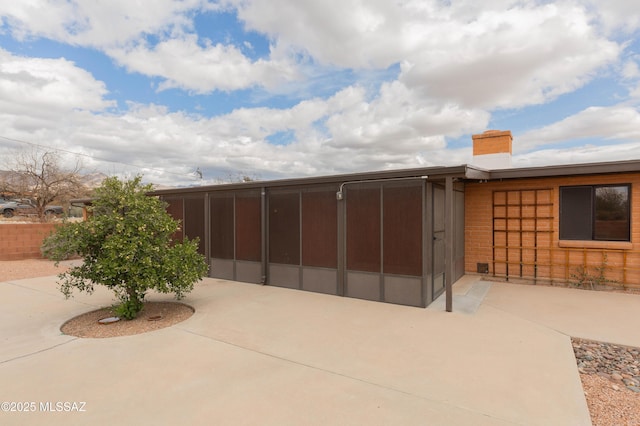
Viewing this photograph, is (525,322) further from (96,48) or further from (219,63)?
(96,48)

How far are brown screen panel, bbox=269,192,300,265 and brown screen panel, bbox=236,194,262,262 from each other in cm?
40

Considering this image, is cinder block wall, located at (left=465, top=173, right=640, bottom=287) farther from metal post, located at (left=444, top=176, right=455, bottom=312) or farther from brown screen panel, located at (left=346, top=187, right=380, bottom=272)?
brown screen panel, located at (left=346, top=187, right=380, bottom=272)

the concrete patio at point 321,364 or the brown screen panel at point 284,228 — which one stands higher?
the brown screen panel at point 284,228

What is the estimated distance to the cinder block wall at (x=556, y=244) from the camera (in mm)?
6957

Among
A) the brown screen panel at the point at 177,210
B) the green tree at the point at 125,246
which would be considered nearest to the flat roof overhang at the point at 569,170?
the green tree at the point at 125,246

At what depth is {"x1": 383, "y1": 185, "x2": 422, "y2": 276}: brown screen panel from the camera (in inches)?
233

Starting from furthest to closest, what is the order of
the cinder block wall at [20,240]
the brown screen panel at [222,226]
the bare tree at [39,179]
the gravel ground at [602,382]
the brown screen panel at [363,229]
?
the bare tree at [39,179]
the cinder block wall at [20,240]
the brown screen panel at [222,226]
the brown screen panel at [363,229]
the gravel ground at [602,382]

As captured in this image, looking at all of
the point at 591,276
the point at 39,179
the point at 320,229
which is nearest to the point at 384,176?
the point at 320,229

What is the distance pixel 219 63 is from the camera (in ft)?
37.7

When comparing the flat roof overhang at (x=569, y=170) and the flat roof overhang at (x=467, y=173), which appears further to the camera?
the flat roof overhang at (x=569, y=170)

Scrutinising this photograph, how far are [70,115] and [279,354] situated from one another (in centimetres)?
2639

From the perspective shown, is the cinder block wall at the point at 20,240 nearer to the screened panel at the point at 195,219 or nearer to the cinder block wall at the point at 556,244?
the screened panel at the point at 195,219

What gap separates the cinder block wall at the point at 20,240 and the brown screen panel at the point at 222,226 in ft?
24.9

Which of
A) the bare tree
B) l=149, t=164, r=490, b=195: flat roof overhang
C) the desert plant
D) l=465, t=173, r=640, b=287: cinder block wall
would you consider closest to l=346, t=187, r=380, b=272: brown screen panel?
l=149, t=164, r=490, b=195: flat roof overhang
